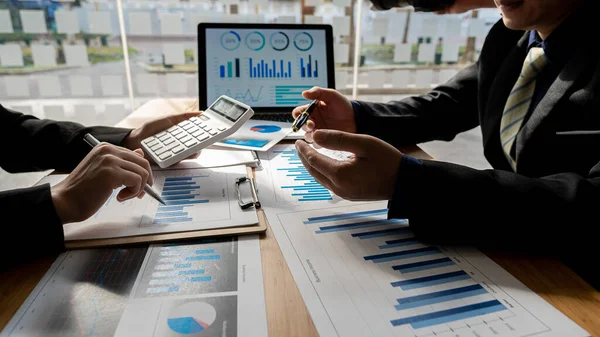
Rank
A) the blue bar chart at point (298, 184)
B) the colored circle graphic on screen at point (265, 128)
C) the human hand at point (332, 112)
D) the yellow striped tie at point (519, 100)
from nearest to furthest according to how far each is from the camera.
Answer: the blue bar chart at point (298, 184) < the yellow striped tie at point (519, 100) < the human hand at point (332, 112) < the colored circle graphic on screen at point (265, 128)

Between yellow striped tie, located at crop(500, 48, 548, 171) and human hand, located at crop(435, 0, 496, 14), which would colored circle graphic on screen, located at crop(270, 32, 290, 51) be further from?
yellow striped tie, located at crop(500, 48, 548, 171)

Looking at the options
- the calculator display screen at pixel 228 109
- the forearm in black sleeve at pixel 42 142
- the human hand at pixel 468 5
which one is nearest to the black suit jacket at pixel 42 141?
the forearm in black sleeve at pixel 42 142

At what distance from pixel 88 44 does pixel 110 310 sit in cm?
251

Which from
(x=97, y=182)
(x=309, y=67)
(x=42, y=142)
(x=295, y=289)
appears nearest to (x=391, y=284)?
(x=295, y=289)

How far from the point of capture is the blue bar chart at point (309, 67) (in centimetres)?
127

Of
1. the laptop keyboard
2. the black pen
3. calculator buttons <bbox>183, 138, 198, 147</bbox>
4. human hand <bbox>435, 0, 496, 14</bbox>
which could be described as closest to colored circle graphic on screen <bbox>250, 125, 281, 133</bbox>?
the laptop keyboard

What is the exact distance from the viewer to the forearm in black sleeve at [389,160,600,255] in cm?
55

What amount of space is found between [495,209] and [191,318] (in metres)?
0.44

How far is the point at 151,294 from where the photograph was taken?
17.6 inches

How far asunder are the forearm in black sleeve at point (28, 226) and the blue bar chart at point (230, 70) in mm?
790

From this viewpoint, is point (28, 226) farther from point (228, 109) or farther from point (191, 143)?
point (228, 109)

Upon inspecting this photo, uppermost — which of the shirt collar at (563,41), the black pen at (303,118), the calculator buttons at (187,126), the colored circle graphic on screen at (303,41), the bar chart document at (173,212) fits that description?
the colored circle graphic on screen at (303,41)

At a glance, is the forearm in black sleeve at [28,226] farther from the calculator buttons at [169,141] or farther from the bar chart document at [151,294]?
the calculator buttons at [169,141]

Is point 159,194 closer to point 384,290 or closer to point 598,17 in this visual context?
point 384,290
